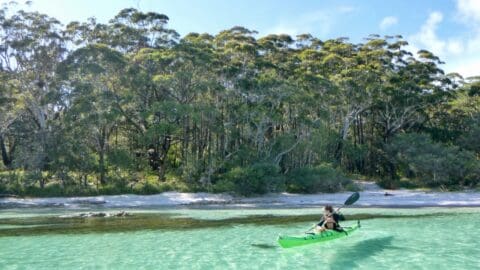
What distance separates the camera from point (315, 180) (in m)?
35.4

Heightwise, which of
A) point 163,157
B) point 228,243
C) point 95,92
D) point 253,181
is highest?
point 95,92

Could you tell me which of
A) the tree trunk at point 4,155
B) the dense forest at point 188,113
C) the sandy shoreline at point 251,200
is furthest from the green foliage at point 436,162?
the tree trunk at point 4,155

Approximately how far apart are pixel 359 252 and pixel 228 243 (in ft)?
13.6

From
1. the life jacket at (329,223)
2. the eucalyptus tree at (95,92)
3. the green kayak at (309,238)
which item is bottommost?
the green kayak at (309,238)

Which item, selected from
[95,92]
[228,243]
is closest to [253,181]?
[95,92]

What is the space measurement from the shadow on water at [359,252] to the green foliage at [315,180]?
18.7 meters

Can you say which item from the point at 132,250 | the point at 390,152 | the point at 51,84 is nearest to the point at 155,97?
the point at 51,84

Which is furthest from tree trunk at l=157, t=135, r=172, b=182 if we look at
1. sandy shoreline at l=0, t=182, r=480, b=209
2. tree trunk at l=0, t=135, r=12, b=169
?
tree trunk at l=0, t=135, r=12, b=169

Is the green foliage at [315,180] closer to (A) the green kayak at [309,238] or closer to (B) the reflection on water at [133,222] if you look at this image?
(B) the reflection on water at [133,222]

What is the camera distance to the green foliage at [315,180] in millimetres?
35625

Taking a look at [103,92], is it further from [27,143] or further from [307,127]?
[307,127]

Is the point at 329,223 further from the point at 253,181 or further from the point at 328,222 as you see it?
the point at 253,181

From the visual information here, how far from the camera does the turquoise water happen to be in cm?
1282

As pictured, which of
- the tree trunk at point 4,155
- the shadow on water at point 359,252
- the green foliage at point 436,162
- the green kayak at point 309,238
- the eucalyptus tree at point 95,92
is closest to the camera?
the shadow on water at point 359,252
